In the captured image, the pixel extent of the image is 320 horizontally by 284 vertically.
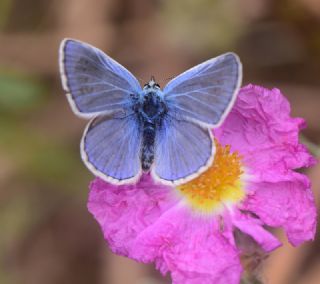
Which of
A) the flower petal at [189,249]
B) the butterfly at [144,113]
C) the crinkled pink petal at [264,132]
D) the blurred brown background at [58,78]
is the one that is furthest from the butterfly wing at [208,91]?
the blurred brown background at [58,78]

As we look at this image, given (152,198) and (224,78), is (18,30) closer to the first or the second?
(152,198)

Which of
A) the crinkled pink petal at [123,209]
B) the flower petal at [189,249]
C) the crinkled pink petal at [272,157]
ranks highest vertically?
the crinkled pink petal at [272,157]

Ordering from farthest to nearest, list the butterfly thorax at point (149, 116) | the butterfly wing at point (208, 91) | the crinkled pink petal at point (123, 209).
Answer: the crinkled pink petal at point (123, 209) → the butterfly thorax at point (149, 116) → the butterfly wing at point (208, 91)

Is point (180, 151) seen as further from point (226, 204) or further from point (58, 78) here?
point (58, 78)

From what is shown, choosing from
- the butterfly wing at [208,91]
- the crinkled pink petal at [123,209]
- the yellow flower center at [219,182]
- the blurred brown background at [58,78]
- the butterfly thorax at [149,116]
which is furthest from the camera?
the blurred brown background at [58,78]

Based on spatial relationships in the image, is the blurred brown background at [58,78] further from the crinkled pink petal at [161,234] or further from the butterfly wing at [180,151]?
the butterfly wing at [180,151]

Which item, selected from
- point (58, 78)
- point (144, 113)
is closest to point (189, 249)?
point (144, 113)

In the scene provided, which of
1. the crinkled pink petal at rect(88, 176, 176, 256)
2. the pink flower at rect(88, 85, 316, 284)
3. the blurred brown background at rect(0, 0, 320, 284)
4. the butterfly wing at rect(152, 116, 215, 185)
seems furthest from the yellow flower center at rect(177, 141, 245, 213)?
the blurred brown background at rect(0, 0, 320, 284)
